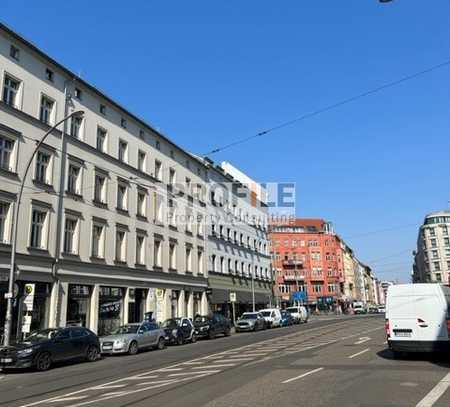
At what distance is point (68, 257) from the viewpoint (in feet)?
96.1

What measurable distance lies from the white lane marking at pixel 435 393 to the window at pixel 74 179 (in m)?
A: 24.2

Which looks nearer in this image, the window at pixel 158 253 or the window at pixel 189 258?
the window at pixel 158 253

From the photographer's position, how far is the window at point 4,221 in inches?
997

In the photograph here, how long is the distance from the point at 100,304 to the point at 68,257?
14.8ft

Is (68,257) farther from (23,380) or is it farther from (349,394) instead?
(349,394)

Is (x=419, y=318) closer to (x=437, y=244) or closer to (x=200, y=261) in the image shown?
(x=200, y=261)

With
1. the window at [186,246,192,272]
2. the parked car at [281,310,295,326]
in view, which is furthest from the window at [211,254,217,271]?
the parked car at [281,310,295,326]

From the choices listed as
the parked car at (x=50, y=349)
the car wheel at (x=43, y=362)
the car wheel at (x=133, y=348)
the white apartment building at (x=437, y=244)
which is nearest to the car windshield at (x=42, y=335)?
the parked car at (x=50, y=349)

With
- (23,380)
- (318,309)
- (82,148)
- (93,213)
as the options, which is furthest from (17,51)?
(318,309)

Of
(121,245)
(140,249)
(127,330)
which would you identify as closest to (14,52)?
(121,245)

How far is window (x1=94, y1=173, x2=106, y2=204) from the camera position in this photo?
108ft

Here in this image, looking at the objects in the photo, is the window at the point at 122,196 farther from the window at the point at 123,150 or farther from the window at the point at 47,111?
the window at the point at 47,111

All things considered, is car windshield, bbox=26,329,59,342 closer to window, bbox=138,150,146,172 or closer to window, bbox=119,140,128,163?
window, bbox=119,140,128,163

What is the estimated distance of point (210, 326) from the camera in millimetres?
34406
